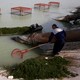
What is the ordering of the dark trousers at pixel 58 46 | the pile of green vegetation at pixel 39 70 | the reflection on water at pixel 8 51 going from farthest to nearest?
the reflection on water at pixel 8 51 < the dark trousers at pixel 58 46 < the pile of green vegetation at pixel 39 70

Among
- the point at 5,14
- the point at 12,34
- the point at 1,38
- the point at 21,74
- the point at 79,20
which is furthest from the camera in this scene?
the point at 5,14

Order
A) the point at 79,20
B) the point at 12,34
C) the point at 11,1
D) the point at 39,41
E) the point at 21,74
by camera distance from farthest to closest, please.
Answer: the point at 11,1
the point at 79,20
the point at 12,34
the point at 39,41
the point at 21,74

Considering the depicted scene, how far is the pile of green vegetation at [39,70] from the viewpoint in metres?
8.09

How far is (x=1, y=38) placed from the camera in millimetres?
14625

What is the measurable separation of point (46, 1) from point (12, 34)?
58.5ft

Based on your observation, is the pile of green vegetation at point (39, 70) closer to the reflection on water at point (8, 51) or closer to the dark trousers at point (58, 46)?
the dark trousers at point (58, 46)

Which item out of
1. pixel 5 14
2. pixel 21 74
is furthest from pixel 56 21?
pixel 21 74

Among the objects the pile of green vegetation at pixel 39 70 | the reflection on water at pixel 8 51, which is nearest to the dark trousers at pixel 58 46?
the reflection on water at pixel 8 51

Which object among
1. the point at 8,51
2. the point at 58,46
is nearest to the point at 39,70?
the point at 58,46

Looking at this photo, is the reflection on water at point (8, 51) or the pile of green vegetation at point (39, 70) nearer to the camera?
the pile of green vegetation at point (39, 70)

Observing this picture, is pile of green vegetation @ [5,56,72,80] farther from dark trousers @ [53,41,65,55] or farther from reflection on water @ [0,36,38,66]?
reflection on water @ [0,36,38,66]

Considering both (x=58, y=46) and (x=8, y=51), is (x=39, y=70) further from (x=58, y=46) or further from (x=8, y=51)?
(x=8, y=51)

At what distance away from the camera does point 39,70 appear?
8234mm

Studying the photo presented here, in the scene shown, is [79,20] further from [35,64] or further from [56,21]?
→ [35,64]
